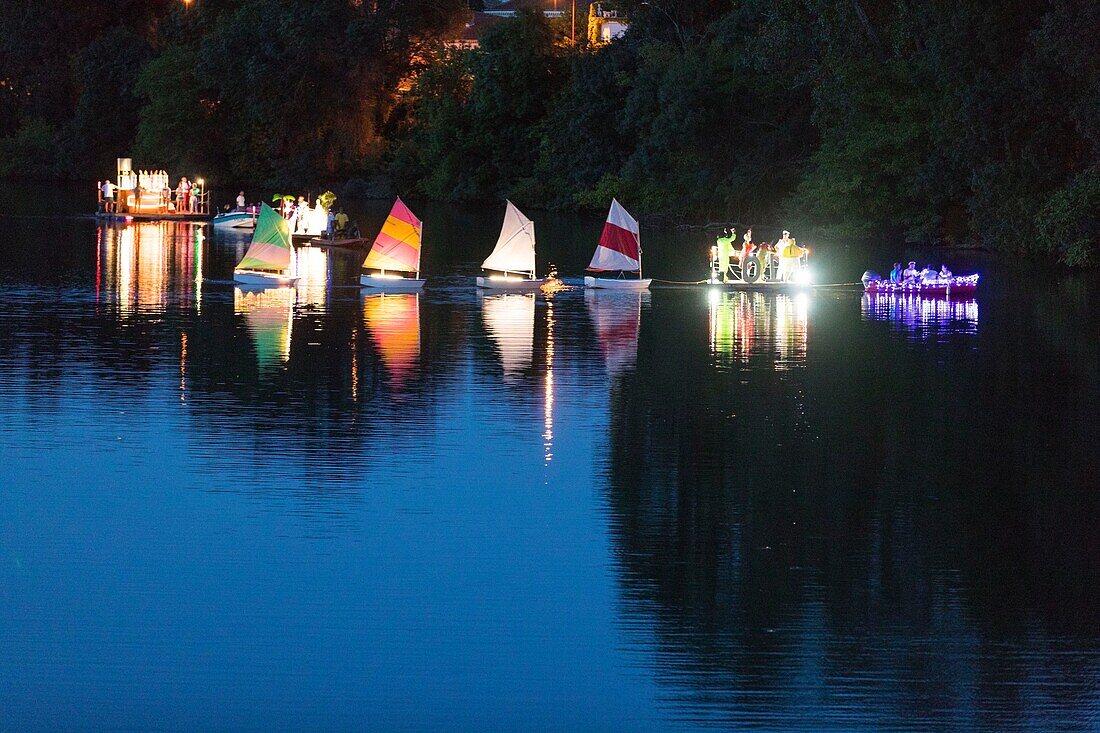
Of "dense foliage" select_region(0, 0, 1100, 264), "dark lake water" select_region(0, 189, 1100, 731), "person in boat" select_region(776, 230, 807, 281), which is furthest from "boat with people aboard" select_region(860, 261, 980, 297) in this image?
"dark lake water" select_region(0, 189, 1100, 731)

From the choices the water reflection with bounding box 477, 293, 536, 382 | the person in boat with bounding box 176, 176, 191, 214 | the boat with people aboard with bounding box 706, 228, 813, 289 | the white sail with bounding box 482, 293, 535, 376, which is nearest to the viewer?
the water reflection with bounding box 477, 293, 536, 382

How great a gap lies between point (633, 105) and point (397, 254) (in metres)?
33.5

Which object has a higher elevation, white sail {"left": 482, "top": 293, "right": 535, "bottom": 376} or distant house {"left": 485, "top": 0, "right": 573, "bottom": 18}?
distant house {"left": 485, "top": 0, "right": 573, "bottom": 18}

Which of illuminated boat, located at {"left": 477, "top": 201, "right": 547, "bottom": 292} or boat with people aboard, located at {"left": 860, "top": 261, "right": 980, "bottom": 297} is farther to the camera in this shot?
boat with people aboard, located at {"left": 860, "top": 261, "right": 980, "bottom": 297}

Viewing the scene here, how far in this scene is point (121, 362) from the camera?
24.2 meters

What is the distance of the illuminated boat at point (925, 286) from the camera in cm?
3925

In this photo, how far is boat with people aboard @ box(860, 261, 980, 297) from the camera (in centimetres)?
3928

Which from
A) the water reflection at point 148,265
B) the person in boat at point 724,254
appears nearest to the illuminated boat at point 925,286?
the person in boat at point 724,254

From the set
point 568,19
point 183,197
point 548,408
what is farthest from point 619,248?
point 568,19

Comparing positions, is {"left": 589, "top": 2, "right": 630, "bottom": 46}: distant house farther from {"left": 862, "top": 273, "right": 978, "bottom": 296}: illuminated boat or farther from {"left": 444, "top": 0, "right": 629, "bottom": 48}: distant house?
{"left": 862, "top": 273, "right": 978, "bottom": 296}: illuminated boat

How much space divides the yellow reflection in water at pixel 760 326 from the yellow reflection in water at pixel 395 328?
5.16m

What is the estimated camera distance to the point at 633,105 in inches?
2766

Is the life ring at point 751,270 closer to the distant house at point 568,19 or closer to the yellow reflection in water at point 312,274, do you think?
the yellow reflection in water at point 312,274

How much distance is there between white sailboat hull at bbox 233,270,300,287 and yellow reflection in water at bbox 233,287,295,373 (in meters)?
0.47
